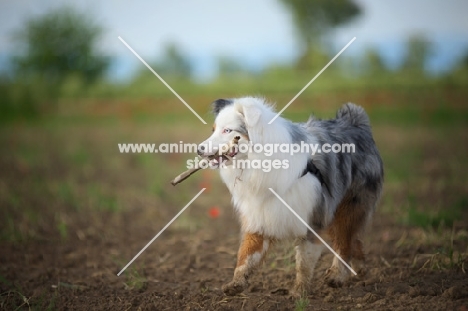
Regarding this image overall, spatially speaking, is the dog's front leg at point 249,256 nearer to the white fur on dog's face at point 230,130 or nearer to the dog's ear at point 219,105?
the white fur on dog's face at point 230,130

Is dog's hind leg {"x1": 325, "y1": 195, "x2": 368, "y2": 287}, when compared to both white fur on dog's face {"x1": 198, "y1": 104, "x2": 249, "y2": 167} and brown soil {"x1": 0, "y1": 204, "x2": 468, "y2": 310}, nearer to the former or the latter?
brown soil {"x1": 0, "y1": 204, "x2": 468, "y2": 310}

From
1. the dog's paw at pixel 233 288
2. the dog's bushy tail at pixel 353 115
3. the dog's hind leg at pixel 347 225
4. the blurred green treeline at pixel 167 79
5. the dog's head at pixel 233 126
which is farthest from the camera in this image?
the blurred green treeline at pixel 167 79

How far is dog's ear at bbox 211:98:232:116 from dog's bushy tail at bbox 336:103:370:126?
1506 millimetres

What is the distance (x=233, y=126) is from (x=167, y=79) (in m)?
22.7

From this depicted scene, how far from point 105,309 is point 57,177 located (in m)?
7.51

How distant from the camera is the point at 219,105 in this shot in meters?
4.92

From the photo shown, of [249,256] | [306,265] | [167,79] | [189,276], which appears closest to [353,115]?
[306,265]

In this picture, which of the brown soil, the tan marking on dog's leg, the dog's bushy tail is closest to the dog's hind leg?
the brown soil

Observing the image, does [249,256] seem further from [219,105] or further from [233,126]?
[219,105]

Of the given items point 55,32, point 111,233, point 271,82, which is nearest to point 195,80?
point 271,82

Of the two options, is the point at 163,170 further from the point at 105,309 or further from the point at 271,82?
the point at 271,82

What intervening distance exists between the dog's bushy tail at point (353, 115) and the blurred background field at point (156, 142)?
1.67 feet

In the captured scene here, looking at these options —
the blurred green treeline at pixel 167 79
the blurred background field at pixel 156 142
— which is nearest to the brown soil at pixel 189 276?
the blurred background field at pixel 156 142

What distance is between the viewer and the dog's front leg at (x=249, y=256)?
4.80m
